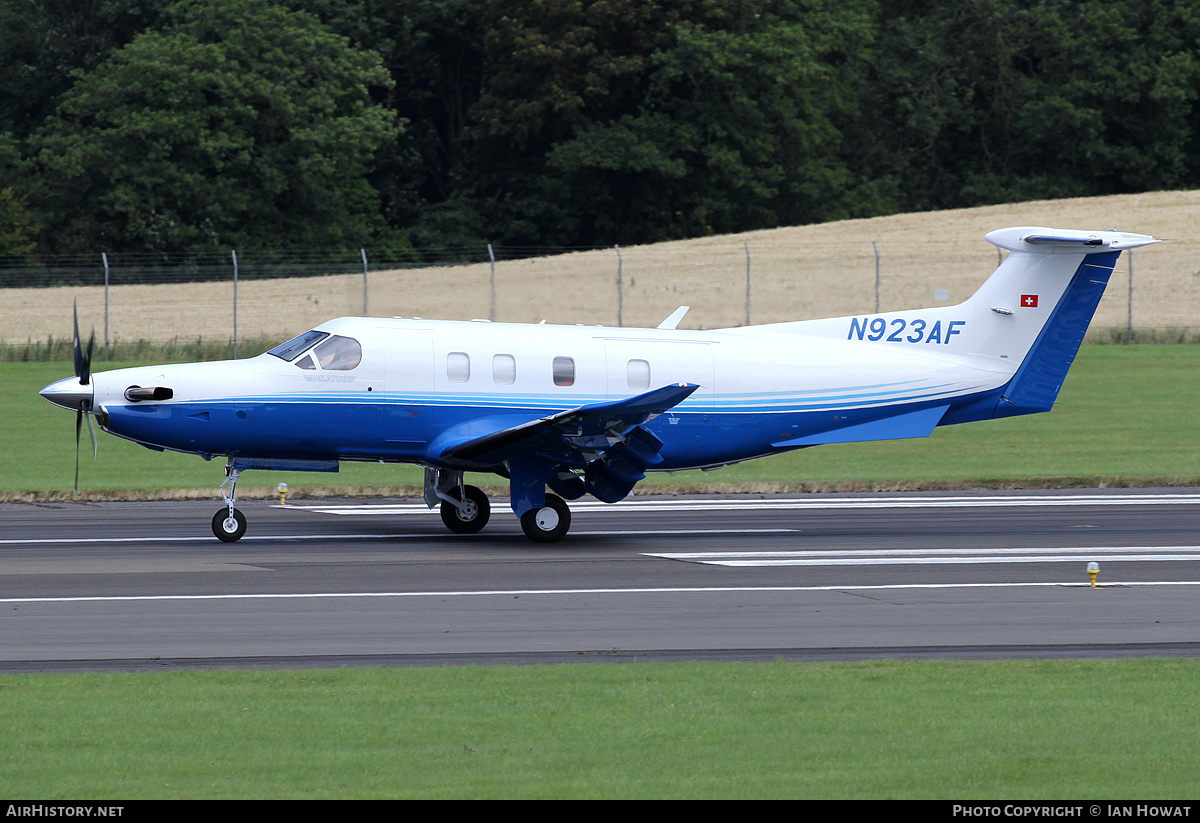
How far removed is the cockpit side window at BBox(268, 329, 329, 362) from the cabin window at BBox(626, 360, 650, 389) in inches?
145

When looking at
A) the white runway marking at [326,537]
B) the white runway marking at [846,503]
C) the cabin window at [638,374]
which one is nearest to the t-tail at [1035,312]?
the white runway marking at [846,503]

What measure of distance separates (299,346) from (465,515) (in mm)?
2924

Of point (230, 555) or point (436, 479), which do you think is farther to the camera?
point (436, 479)

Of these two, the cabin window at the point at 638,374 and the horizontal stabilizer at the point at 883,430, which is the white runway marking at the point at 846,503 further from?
the cabin window at the point at 638,374

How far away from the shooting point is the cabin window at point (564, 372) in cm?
1827

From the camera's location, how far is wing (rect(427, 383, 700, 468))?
16.4 m

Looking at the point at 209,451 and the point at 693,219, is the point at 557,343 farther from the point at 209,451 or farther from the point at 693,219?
the point at 693,219

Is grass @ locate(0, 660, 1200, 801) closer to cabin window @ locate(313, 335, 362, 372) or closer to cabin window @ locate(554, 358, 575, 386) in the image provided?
cabin window @ locate(313, 335, 362, 372)

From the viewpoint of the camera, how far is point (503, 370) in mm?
18109

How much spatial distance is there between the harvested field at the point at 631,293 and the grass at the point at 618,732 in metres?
33.8

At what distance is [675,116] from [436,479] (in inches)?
1801

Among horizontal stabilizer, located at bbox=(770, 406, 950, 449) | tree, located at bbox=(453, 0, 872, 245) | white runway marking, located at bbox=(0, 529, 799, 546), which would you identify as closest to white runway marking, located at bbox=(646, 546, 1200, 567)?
white runway marking, located at bbox=(0, 529, 799, 546)

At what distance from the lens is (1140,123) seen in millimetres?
67062
